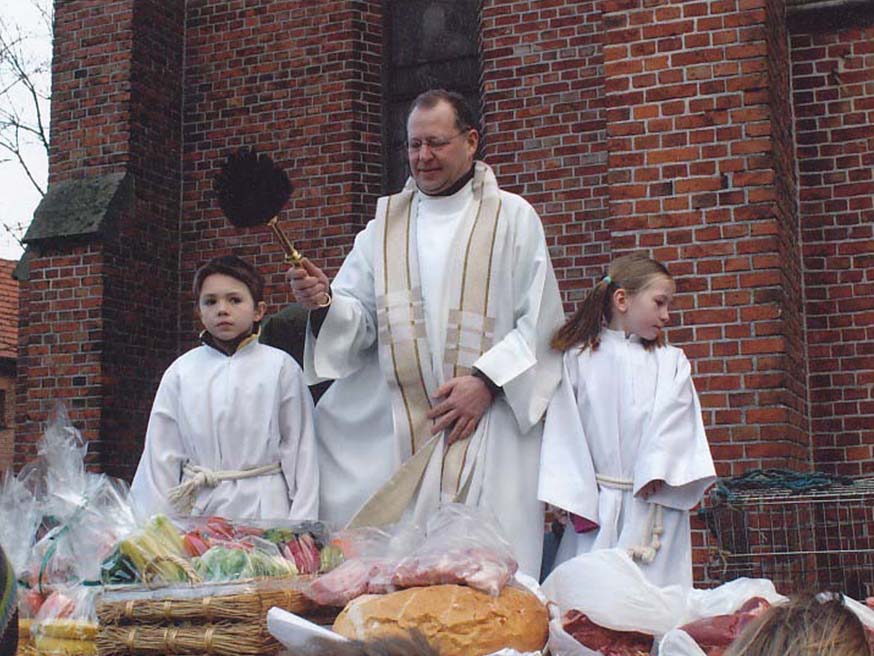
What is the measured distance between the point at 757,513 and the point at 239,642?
11.6 ft

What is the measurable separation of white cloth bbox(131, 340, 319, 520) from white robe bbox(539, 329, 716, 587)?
2.98 feet

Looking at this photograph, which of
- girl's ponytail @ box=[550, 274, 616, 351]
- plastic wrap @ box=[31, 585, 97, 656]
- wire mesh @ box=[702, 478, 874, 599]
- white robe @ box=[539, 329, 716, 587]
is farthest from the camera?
wire mesh @ box=[702, 478, 874, 599]

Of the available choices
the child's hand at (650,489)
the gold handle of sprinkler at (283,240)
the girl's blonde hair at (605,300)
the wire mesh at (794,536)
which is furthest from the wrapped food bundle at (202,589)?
the wire mesh at (794,536)

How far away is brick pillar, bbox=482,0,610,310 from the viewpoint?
864cm

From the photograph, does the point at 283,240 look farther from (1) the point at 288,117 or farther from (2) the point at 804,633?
(1) the point at 288,117

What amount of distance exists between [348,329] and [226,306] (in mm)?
581

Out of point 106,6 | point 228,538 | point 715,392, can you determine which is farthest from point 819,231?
point 106,6

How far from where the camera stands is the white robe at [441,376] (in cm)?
406

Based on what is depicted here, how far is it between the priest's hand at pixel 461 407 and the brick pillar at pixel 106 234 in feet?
17.7

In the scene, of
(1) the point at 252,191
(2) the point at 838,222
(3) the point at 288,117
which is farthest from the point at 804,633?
(3) the point at 288,117

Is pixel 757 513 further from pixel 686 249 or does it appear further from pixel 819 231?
pixel 819 231

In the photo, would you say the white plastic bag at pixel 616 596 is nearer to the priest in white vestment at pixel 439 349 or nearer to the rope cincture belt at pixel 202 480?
the priest in white vestment at pixel 439 349

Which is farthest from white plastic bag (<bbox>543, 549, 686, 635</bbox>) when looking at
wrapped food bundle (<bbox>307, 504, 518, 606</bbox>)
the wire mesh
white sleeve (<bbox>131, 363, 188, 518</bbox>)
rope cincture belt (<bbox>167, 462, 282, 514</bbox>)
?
the wire mesh

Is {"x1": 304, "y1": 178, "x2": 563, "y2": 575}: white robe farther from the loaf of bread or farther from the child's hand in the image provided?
the loaf of bread
